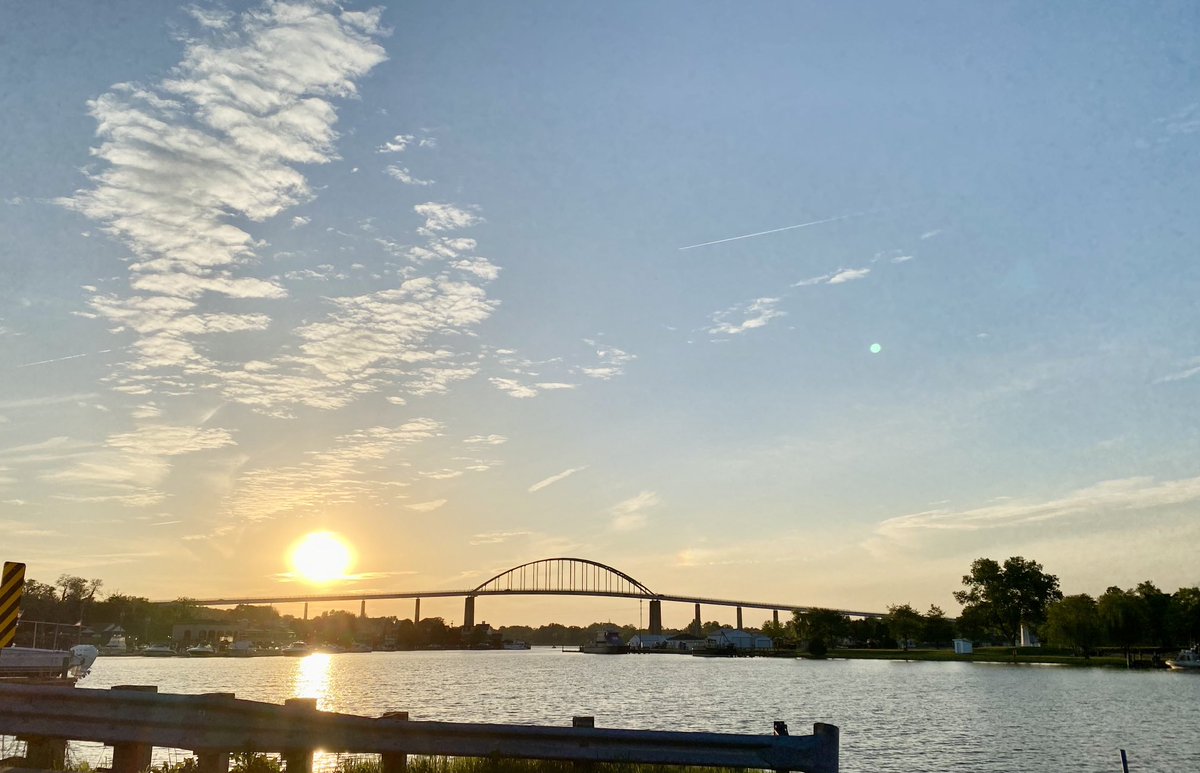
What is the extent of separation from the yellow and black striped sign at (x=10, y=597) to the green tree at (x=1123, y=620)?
17142 cm

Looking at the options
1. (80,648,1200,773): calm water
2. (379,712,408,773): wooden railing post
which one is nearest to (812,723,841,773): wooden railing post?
(379,712,408,773): wooden railing post

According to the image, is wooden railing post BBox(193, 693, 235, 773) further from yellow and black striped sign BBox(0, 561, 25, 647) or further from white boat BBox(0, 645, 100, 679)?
white boat BBox(0, 645, 100, 679)

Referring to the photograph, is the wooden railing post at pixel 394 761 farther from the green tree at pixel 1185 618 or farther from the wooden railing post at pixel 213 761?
the green tree at pixel 1185 618

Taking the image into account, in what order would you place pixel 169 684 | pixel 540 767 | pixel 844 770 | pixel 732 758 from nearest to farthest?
1. pixel 732 758
2. pixel 540 767
3. pixel 844 770
4. pixel 169 684

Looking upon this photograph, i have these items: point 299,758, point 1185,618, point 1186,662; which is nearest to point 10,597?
point 299,758

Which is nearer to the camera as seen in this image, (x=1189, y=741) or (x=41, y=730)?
(x=41, y=730)

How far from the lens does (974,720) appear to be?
197 feet

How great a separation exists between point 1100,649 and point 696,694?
13367 cm

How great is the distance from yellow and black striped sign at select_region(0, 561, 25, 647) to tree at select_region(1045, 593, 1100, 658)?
174 meters

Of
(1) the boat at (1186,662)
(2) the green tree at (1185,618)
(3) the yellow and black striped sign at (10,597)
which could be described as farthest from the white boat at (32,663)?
(2) the green tree at (1185,618)

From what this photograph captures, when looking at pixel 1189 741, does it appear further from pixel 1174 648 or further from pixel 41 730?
pixel 1174 648

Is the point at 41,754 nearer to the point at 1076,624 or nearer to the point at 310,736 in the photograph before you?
the point at 310,736

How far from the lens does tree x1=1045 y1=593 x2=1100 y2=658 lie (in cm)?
15688

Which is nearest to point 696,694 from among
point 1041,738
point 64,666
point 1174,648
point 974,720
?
point 974,720
